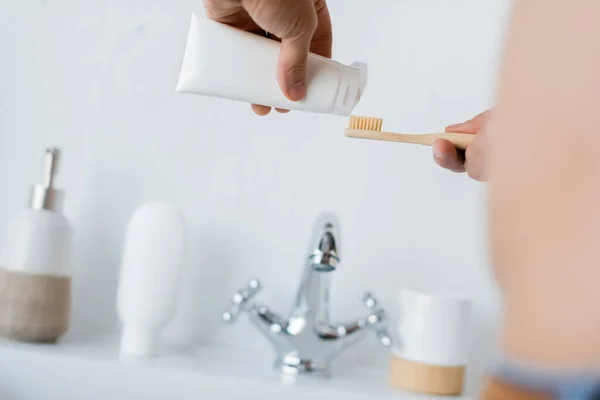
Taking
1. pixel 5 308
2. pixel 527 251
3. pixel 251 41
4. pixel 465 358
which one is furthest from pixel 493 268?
pixel 5 308

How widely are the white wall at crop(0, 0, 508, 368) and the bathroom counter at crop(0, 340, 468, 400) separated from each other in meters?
0.11

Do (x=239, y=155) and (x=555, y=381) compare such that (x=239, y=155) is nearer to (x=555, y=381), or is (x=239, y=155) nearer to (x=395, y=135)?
(x=395, y=135)

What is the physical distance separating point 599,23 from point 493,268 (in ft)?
0.23

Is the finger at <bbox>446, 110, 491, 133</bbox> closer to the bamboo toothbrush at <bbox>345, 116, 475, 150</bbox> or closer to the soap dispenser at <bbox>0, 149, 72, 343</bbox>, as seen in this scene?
the bamboo toothbrush at <bbox>345, 116, 475, 150</bbox>

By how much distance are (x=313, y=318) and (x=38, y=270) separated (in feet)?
0.92

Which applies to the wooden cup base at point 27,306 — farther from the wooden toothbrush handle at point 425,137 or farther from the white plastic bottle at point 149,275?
the wooden toothbrush handle at point 425,137

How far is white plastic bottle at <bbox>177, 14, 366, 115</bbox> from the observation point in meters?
0.51

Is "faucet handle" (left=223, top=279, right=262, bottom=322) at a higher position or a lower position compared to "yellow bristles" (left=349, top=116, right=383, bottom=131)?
lower

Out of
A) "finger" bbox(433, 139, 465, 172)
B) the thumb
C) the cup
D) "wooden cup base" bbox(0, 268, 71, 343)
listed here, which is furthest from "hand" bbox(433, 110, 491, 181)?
"wooden cup base" bbox(0, 268, 71, 343)

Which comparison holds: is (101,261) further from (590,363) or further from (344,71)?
(590,363)

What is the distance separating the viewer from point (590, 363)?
0.61ft

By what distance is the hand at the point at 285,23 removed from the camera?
470mm

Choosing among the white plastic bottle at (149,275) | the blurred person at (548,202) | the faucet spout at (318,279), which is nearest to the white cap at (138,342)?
the white plastic bottle at (149,275)

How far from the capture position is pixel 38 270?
75 cm
